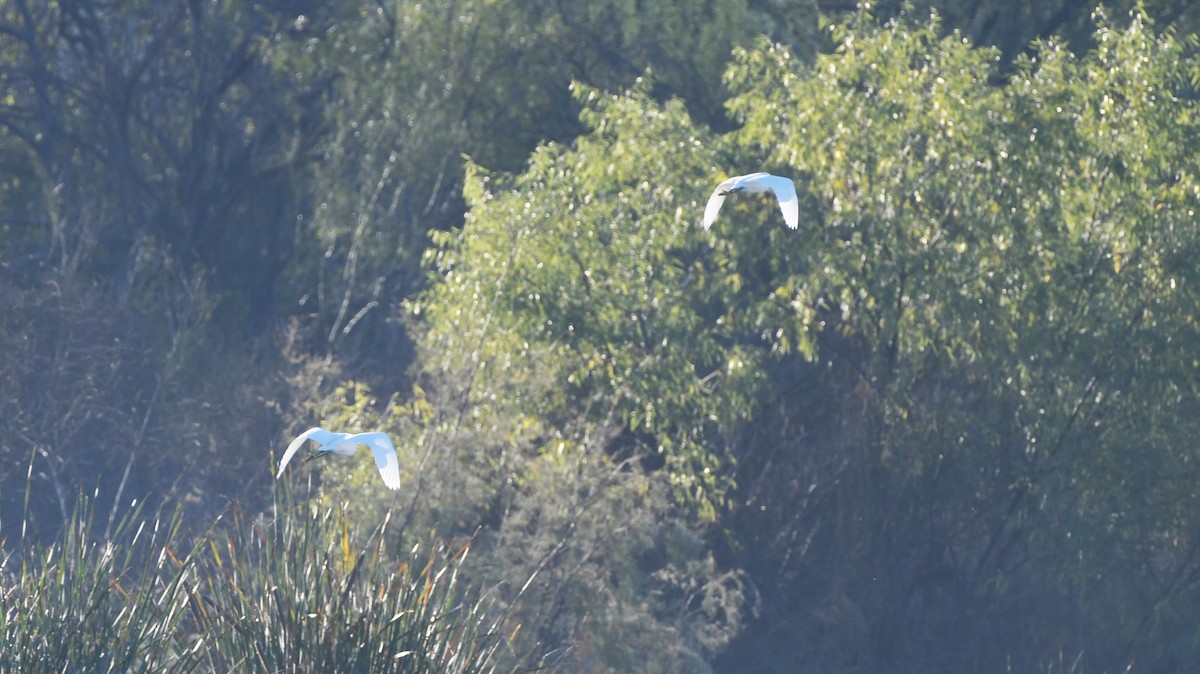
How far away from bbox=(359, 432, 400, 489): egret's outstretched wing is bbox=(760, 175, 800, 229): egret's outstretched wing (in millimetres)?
2078

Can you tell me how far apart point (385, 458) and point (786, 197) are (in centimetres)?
229

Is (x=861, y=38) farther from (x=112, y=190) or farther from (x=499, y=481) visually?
(x=112, y=190)

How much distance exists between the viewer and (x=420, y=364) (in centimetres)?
1497

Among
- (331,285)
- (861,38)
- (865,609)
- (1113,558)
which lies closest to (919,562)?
(865,609)

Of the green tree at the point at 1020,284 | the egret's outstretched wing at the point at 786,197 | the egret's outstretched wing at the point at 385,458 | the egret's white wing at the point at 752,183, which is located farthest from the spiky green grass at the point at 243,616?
the green tree at the point at 1020,284

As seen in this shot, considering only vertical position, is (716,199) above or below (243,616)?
above

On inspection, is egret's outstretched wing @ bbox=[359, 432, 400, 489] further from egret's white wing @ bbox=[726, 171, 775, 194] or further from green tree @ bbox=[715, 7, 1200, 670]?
green tree @ bbox=[715, 7, 1200, 670]

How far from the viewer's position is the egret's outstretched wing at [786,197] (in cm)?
777

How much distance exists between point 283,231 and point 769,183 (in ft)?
47.9

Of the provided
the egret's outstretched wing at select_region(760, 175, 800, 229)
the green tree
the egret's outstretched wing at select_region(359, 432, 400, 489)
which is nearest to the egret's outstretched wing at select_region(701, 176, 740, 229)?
the egret's outstretched wing at select_region(760, 175, 800, 229)

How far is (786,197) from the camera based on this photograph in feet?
26.5

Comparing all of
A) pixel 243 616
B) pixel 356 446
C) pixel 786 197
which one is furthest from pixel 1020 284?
pixel 243 616

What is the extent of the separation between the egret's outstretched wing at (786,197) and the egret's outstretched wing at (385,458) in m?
2.08

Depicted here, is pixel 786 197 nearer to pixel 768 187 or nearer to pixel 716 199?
pixel 768 187
